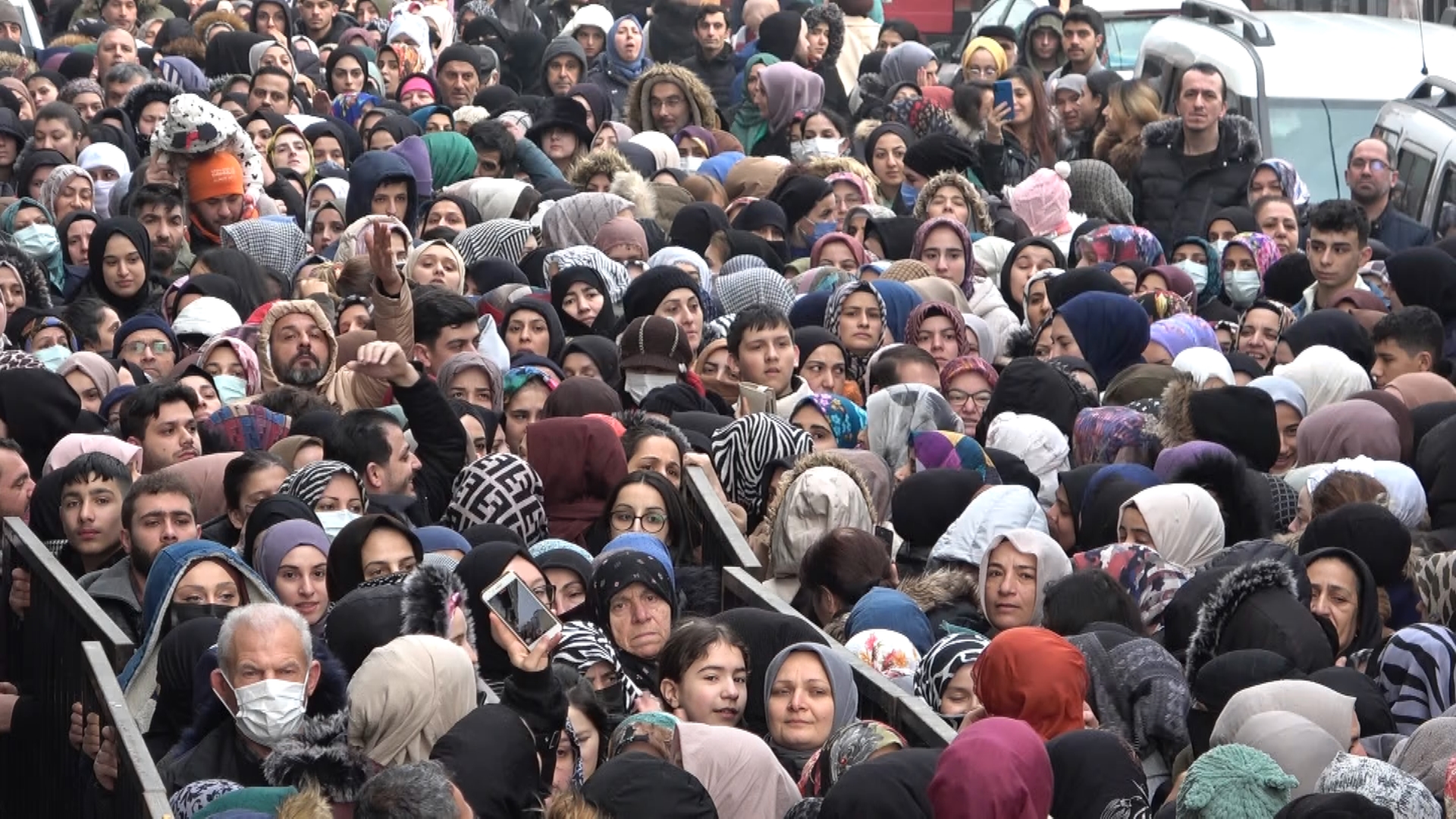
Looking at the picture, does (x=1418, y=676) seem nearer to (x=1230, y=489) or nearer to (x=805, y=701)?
(x=805, y=701)

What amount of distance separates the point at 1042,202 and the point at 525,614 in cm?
937

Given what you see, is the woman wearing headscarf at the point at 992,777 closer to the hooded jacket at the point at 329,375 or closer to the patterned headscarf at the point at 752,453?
the patterned headscarf at the point at 752,453

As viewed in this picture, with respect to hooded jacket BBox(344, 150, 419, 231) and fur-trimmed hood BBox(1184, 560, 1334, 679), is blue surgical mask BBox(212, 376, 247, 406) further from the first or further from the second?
fur-trimmed hood BBox(1184, 560, 1334, 679)

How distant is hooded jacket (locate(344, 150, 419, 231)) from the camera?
14688 millimetres

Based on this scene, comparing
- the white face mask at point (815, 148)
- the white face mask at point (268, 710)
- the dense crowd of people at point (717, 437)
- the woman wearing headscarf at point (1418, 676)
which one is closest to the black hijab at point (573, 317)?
the dense crowd of people at point (717, 437)

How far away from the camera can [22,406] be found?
1072 cm

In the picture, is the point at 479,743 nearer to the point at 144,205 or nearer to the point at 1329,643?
the point at 1329,643

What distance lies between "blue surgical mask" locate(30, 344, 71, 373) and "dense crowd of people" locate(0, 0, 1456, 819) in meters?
0.29

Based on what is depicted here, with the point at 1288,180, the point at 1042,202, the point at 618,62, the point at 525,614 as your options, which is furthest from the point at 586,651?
the point at 618,62

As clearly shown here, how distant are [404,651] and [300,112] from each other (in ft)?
36.3

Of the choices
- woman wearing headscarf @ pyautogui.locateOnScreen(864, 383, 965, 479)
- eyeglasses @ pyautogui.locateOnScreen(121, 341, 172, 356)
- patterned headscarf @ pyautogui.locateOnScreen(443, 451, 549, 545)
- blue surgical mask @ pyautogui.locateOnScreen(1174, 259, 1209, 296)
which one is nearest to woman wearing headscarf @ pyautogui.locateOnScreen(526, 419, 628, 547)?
patterned headscarf @ pyautogui.locateOnScreen(443, 451, 549, 545)

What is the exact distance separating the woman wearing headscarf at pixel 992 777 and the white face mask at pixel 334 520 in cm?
320

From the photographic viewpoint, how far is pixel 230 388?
11312 mm

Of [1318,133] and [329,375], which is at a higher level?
[329,375]
